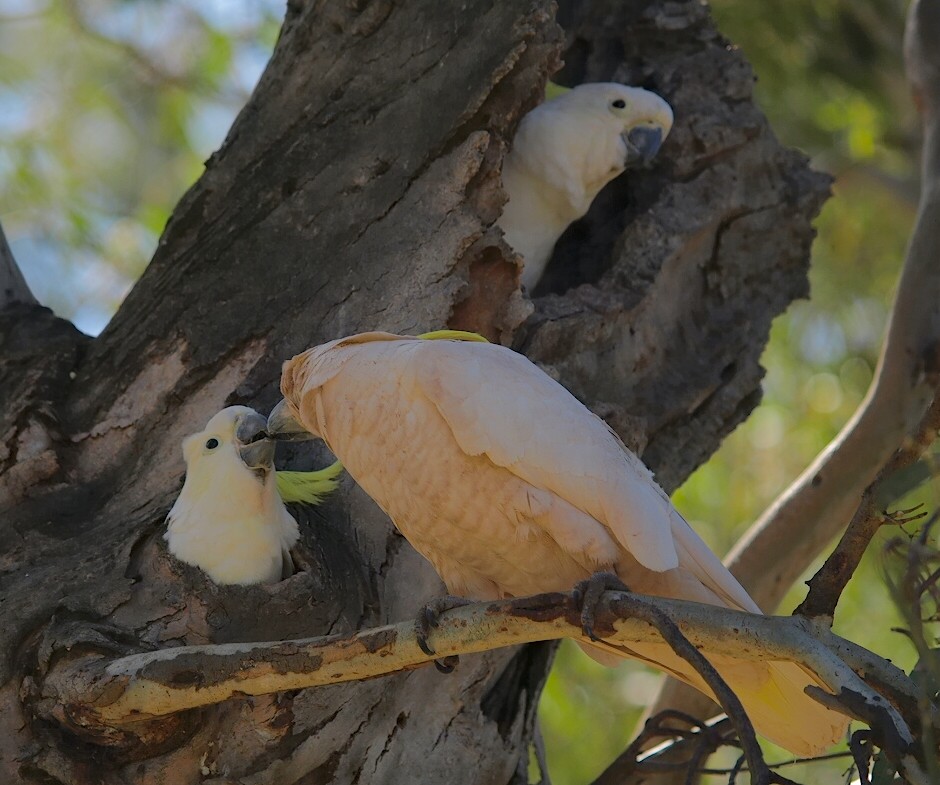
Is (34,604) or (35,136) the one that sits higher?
(34,604)

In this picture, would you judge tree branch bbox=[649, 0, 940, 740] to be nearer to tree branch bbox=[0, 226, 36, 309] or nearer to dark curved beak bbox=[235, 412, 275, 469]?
dark curved beak bbox=[235, 412, 275, 469]

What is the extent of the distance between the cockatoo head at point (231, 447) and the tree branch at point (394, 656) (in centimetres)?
46

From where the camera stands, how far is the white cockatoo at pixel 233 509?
2.37 m

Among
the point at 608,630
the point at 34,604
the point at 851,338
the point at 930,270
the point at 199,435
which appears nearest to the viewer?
the point at 608,630

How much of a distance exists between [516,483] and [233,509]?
0.61 m

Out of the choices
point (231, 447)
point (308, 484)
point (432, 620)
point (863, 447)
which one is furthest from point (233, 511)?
point (863, 447)

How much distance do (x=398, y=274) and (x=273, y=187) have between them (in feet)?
1.41

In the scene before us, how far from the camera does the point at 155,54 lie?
250 inches

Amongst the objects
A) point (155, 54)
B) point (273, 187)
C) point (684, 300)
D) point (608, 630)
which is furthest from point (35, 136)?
point (608, 630)

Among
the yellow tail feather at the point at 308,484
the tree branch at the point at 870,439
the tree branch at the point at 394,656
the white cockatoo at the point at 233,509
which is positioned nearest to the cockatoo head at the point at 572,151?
the tree branch at the point at 870,439

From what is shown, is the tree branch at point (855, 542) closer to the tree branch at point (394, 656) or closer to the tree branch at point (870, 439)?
the tree branch at point (394, 656)

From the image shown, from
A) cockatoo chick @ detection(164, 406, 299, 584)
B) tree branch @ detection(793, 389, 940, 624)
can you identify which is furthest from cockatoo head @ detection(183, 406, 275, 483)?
tree branch @ detection(793, 389, 940, 624)

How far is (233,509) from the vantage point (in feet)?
7.84

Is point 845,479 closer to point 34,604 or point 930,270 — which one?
point 930,270
